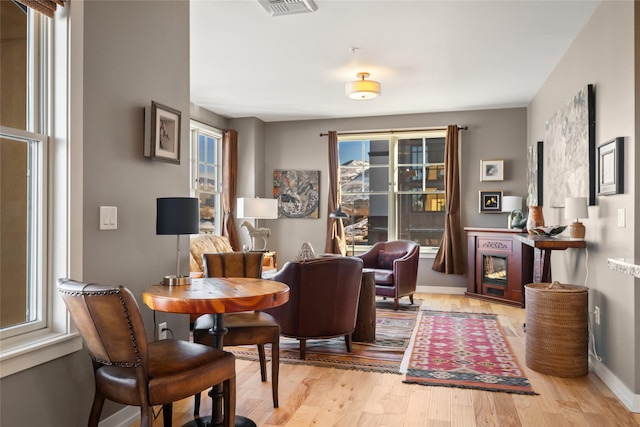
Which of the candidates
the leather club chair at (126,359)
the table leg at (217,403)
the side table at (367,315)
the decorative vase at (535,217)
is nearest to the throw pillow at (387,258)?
the decorative vase at (535,217)

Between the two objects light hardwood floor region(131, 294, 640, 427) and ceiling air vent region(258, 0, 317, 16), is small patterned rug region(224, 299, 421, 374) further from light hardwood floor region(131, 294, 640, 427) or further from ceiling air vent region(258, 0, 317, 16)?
ceiling air vent region(258, 0, 317, 16)

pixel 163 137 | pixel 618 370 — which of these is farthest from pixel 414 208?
pixel 163 137

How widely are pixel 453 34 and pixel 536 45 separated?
89cm

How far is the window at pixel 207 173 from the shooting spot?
6770mm

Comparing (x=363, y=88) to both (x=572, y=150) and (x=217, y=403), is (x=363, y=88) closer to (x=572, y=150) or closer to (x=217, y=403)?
(x=572, y=150)

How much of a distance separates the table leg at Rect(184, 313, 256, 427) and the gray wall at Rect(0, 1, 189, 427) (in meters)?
A: 0.46

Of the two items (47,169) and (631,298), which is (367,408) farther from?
(47,169)

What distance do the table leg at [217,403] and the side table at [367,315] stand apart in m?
1.86

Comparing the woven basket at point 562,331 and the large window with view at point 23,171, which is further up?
the large window with view at point 23,171

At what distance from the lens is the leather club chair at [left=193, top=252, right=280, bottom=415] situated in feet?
9.44

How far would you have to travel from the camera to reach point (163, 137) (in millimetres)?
2900

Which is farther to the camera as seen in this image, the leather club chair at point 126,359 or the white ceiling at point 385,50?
the white ceiling at point 385,50

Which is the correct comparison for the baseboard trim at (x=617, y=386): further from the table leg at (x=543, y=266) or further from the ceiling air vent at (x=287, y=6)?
the ceiling air vent at (x=287, y=6)

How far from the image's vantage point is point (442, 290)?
23.6 ft
